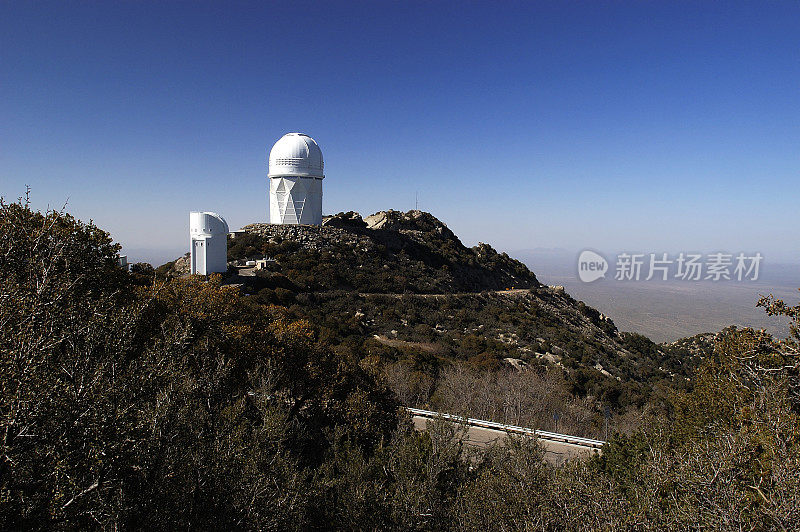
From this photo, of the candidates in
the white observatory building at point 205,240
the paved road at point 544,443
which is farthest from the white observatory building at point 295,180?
the paved road at point 544,443

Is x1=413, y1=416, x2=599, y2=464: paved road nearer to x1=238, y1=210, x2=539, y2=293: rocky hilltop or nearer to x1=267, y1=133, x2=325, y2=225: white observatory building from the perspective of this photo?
x1=238, y1=210, x2=539, y2=293: rocky hilltop

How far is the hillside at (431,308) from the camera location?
22.5 metres

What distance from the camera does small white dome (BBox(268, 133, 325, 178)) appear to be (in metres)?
32.0

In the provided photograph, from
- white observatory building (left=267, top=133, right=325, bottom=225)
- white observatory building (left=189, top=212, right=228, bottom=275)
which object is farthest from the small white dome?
white observatory building (left=189, top=212, right=228, bottom=275)

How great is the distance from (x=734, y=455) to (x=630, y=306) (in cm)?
8472

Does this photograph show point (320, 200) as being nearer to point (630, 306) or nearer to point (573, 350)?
point (573, 350)

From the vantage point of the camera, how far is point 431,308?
30.5m

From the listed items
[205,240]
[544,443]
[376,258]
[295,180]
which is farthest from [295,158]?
[544,443]

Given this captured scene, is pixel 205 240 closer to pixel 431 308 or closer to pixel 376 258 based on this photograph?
pixel 376 258

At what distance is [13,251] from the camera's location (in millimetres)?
6809

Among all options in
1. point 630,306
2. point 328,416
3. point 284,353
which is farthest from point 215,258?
point 630,306

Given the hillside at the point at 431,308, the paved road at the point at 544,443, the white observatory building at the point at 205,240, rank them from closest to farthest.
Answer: the paved road at the point at 544,443
the hillside at the point at 431,308
the white observatory building at the point at 205,240

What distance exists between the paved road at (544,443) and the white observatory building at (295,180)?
23.7m

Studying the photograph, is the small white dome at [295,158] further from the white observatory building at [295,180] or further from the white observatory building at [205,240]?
the white observatory building at [205,240]
